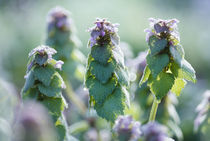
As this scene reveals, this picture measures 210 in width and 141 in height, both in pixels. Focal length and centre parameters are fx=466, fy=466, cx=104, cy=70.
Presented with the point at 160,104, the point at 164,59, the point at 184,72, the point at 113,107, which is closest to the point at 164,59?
the point at 164,59

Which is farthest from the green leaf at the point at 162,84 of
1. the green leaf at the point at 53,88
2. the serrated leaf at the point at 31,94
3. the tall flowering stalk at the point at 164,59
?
Answer: the serrated leaf at the point at 31,94

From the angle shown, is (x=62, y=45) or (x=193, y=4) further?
(x=193, y=4)

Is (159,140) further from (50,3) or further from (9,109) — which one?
(50,3)

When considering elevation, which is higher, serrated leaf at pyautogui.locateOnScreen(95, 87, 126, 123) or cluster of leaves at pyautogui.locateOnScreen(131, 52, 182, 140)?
cluster of leaves at pyautogui.locateOnScreen(131, 52, 182, 140)

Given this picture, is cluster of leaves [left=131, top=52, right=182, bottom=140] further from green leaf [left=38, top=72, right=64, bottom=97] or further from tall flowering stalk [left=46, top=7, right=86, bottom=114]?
green leaf [left=38, top=72, right=64, bottom=97]

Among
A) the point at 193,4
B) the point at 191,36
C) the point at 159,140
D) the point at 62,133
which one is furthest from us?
the point at 193,4

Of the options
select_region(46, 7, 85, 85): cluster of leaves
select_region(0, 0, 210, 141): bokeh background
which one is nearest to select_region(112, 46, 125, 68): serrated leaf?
select_region(46, 7, 85, 85): cluster of leaves

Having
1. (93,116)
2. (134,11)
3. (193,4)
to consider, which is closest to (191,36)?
(134,11)
